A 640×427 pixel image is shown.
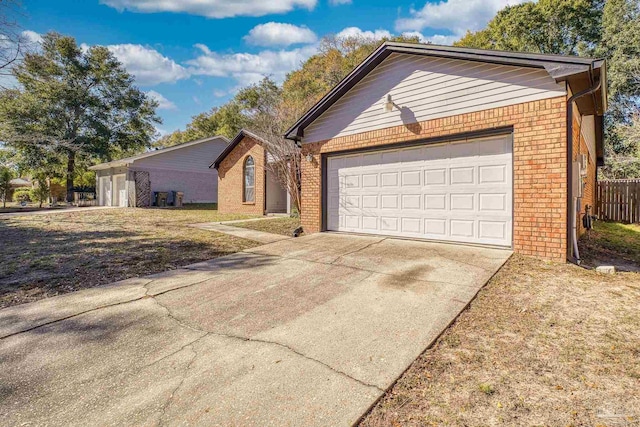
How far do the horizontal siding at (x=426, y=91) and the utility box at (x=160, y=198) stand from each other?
16700 millimetres

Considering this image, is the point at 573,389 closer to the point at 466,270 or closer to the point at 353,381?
the point at 353,381

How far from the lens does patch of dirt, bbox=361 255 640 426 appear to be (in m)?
1.98

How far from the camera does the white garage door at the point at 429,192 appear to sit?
5.80 meters

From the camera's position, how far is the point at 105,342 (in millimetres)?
3033

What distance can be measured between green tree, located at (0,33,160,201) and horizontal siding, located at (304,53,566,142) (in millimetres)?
23012

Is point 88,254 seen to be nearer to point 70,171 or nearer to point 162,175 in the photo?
point 162,175

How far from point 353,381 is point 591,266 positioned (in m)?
4.95

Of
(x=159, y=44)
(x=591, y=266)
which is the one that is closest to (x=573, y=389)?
(x=591, y=266)

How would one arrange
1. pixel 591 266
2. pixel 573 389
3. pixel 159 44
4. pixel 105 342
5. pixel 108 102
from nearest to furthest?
1. pixel 573 389
2. pixel 105 342
3. pixel 591 266
4. pixel 159 44
5. pixel 108 102

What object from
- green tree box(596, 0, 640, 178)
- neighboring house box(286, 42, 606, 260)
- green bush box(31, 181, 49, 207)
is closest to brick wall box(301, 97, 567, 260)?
neighboring house box(286, 42, 606, 260)

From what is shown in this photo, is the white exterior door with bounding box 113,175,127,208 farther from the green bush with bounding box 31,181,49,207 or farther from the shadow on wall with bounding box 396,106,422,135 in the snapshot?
the shadow on wall with bounding box 396,106,422,135

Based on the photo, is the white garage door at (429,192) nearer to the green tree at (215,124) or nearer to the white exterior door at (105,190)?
the white exterior door at (105,190)

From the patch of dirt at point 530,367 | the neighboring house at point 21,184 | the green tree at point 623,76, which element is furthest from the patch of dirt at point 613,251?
the neighboring house at point 21,184

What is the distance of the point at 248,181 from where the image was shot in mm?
15891
